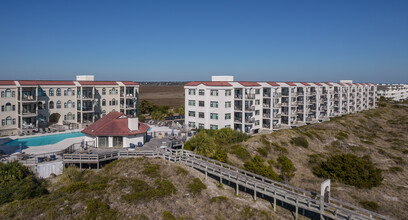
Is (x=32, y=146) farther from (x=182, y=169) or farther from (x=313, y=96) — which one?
(x=313, y=96)

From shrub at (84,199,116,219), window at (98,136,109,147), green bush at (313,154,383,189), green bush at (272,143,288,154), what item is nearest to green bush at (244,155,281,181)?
green bush at (313,154,383,189)

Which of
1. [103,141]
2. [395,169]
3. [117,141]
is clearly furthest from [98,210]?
[395,169]

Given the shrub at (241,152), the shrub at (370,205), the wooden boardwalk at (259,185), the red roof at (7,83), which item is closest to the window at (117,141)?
the wooden boardwalk at (259,185)

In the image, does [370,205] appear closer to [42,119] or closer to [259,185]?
[259,185]

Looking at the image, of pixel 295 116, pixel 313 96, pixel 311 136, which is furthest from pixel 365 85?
pixel 311 136

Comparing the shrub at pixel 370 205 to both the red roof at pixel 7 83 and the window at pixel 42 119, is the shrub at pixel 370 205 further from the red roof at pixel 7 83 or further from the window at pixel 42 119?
the red roof at pixel 7 83

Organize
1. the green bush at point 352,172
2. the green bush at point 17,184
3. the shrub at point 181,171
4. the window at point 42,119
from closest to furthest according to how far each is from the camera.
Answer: the green bush at point 17,184
the shrub at point 181,171
the green bush at point 352,172
the window at point 42,119
